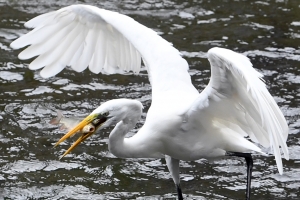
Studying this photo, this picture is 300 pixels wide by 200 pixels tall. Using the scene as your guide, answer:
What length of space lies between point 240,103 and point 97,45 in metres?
1.93

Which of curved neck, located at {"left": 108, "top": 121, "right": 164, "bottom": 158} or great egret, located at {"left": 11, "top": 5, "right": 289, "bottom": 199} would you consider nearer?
great egret, located at {"left": 11, "top": 5, "right": 289, "bottom": 199}

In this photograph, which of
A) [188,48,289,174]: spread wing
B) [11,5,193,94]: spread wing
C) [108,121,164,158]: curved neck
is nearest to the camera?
[188,48,289,174]: spread wing

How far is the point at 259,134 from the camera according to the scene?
580cm

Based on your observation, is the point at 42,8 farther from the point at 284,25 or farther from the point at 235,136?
the point at 235,136

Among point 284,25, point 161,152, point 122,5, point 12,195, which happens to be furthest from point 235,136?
point 122,5

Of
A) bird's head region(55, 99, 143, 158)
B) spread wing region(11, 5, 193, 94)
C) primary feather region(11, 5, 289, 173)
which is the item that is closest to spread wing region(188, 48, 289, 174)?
primary feather region(11, 5, 289, 173)

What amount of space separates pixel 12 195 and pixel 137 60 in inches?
64.3

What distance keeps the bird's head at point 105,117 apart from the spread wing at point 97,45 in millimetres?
609

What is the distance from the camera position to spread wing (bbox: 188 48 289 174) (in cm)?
478

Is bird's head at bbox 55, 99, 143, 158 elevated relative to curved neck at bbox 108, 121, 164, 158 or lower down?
elevated

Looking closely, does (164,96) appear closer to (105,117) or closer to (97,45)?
(105,117)

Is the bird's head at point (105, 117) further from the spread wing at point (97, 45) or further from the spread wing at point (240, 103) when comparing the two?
the spread wing at point (97, 45)

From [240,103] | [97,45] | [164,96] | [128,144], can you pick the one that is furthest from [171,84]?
[97,45]

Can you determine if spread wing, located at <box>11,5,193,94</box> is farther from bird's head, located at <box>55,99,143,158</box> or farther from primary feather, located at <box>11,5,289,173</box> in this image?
bird's head, located at <box>55,99,143,158</box>
